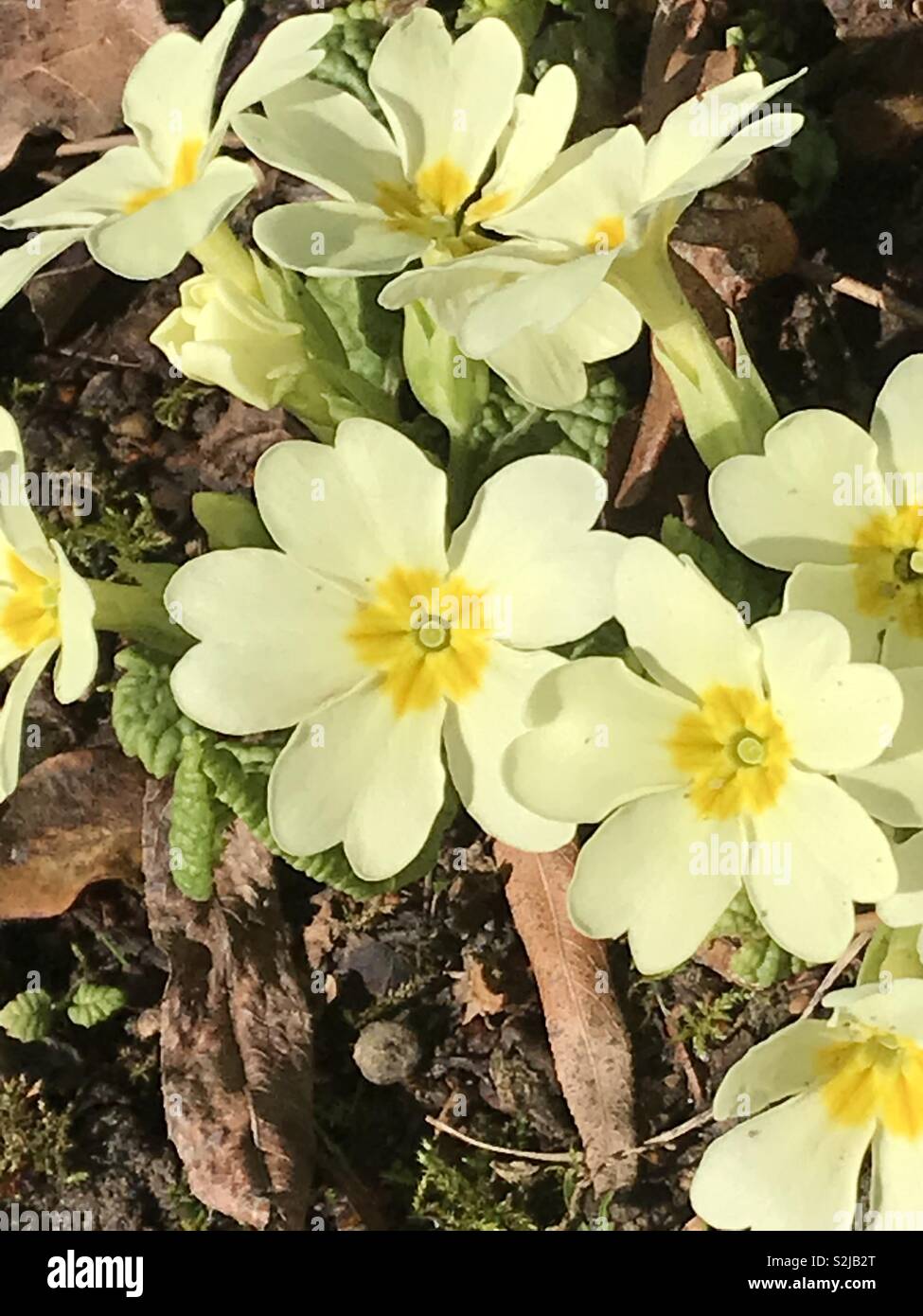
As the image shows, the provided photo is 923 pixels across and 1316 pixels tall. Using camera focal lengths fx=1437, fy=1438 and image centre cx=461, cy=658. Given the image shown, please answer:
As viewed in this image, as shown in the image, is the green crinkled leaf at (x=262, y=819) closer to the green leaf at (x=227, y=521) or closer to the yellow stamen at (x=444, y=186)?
the green leaf at (x=227, y=521)

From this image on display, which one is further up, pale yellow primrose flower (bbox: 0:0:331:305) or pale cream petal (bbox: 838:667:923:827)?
pale yellow primrose flower (bbox: 0:0:331:305)

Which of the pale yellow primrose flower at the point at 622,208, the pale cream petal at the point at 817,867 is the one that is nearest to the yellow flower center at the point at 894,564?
the pale cream petal at the point at 817,867

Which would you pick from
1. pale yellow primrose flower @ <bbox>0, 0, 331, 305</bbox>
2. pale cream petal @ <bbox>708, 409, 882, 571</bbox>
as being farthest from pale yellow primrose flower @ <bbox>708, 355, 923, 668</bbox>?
pale yellow primrose flower @ <bbox>0, 0, 331, 305</bbox>

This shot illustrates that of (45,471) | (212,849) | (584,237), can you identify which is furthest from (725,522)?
(45,471)

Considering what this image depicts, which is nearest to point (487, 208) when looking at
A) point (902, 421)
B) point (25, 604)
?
point (902, 421)

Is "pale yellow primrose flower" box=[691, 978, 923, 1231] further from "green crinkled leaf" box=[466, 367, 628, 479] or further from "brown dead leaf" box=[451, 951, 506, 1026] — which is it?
"green crinkled leaf" box=[466, 367, 628, 479]
